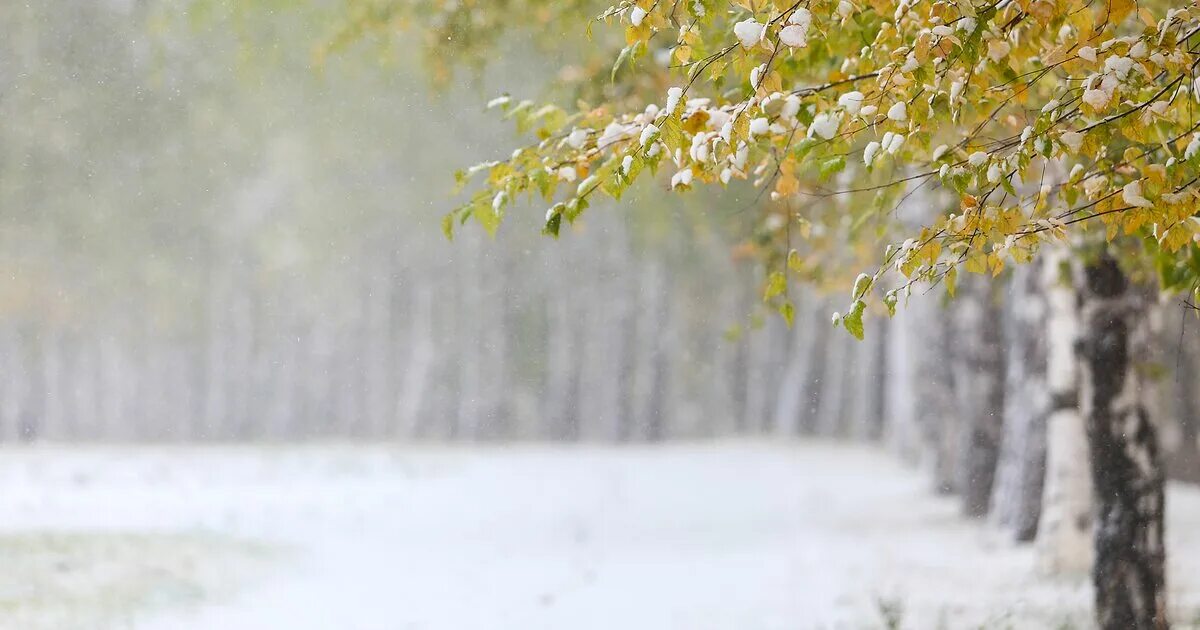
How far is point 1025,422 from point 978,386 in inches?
111

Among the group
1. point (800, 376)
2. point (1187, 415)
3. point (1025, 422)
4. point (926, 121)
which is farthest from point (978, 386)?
point (800, 376)

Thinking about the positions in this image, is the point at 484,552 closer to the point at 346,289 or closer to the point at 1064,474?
the point at 1064,474

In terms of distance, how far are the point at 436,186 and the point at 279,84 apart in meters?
5.00

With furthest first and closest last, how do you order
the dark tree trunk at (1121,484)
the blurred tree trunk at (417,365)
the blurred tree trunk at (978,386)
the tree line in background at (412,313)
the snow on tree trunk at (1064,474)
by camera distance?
1. the blurred tree trunk at (417,365)
2. the blurred tree trunk at (978,386)
3. the tree line in background at (412,313)
4. the snow on tree trunk at (1064,474)
5. the dark tree trunk at (1121,484)

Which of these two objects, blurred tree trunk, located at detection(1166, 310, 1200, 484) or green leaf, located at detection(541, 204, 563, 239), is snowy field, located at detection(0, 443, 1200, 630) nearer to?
blurred tree trunk, located at detection(1166, 310, 1200, 484)

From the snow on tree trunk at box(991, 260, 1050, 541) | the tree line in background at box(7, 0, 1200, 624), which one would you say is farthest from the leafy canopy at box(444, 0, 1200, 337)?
the snow on tree trunk at box(991, 260, 1050, 541)

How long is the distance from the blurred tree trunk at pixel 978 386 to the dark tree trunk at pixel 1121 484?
247 inches

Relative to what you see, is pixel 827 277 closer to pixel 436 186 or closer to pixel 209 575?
pixel 209 575

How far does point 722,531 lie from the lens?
45.7 feet

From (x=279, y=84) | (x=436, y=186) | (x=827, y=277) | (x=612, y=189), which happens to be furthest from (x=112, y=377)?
(x=612, y=189)

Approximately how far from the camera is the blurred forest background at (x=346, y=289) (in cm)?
1499

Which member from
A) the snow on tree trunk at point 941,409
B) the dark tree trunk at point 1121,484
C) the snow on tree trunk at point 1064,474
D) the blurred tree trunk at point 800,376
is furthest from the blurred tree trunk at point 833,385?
the dark tree trunk at point 1121,484

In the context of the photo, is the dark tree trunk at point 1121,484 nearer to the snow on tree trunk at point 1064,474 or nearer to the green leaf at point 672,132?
the snow on tree trunk at point 1064,474

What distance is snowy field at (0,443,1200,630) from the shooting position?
29.8ft
